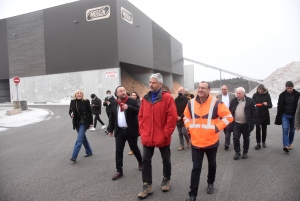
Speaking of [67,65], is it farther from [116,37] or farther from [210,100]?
[210,100]

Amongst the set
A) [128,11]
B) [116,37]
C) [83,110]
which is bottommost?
[83,110]

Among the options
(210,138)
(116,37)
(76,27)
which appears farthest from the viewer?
(76,27)

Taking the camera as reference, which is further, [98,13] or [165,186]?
[98,13]

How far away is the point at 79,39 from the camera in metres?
29.3

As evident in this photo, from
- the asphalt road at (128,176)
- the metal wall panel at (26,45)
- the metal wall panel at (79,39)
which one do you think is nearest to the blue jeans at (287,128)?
the asphalt road at (128,176)

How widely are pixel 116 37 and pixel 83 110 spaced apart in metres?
23.4

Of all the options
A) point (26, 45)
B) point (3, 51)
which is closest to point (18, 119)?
point (26, 45)

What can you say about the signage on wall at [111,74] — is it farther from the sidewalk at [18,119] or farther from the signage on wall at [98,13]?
the sidewalk at [18,119]

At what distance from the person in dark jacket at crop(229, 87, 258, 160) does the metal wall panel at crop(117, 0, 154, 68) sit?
2388cm

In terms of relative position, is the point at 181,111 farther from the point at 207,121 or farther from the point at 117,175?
the point at 207,121

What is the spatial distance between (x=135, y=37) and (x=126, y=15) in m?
3.24

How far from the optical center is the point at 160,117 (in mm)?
3520

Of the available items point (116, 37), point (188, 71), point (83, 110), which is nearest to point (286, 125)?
point (83, 110)

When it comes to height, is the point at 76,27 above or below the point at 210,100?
above
